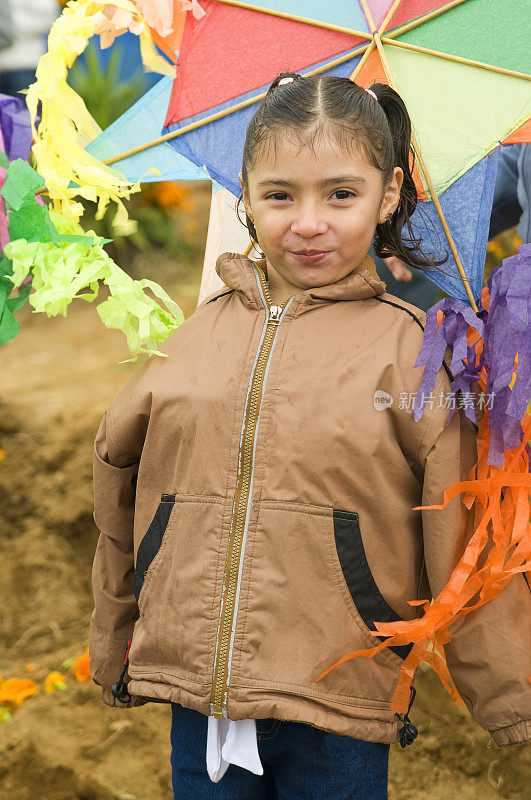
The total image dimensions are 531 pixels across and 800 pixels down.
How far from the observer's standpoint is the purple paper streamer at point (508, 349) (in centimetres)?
164

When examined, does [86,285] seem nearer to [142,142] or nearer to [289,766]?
[142,142]

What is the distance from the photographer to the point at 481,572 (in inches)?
66.1

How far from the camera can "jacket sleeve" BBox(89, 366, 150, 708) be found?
74.2 inches

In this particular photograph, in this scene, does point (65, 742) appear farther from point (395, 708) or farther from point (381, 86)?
point (381, 86)

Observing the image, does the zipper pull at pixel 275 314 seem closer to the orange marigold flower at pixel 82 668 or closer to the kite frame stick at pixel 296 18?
the kite frame stick at pixel 296 18

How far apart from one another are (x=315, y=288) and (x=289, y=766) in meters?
0.96

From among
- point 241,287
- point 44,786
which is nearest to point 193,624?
point 241,287

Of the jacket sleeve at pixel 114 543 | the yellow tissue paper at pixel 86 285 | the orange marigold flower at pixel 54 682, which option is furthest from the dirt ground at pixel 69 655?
the yellow tissue paper at pixel 86 285

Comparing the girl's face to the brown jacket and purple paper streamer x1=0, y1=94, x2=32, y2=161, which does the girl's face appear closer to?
the brown jacket

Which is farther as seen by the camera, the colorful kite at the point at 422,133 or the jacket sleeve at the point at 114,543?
the jacket sleeve at the point at 114,543

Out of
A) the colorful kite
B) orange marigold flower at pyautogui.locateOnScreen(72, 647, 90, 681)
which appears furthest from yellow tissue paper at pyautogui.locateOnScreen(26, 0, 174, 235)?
orange marigold flower at pyautogui.locateOnScreen(72, 647, 90, 681)

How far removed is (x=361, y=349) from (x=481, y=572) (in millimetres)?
485

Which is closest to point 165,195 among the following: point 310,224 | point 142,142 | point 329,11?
point 142,142

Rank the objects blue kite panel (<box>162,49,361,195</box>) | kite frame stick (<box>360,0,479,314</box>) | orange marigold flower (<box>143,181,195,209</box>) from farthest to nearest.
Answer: orange marigold flower (<box>143,181,195,209</box>)
blue kite panel (<box>162,49,361,195</box>)
kite frame stick (<box>360,0,479,314</box>)
